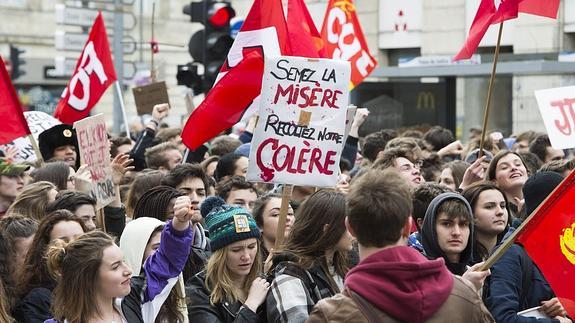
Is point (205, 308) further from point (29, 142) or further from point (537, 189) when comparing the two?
point (29, 142)

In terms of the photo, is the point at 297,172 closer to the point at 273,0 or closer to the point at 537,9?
the point at 273,0

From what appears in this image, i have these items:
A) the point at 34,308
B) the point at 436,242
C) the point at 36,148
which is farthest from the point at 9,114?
the point at 436,242

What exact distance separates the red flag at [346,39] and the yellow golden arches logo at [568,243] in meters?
8.01

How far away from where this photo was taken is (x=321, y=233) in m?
5.63

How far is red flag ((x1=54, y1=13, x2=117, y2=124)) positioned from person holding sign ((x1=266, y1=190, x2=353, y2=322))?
23.1 ft

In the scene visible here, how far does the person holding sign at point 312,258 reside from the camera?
539cm

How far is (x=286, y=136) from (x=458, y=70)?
12420mm

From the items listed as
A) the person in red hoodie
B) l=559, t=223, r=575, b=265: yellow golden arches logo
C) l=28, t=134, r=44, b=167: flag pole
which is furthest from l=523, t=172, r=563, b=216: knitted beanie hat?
l=28, t=134, r=44, b=167: flag pole

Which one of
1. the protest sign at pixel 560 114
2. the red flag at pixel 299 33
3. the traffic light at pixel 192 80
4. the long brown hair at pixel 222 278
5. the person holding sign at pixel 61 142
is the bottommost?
the long brown hair at pixel 222 278

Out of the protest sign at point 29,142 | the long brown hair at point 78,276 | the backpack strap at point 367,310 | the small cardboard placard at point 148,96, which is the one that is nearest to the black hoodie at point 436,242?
the long brown hair at point 78,276

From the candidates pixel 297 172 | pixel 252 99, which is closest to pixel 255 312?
pixel 297 172

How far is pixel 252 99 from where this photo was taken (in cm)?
809

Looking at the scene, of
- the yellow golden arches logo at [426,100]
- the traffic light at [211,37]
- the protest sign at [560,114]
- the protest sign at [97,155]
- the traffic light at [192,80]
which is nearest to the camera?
the protest sign at [97,155]

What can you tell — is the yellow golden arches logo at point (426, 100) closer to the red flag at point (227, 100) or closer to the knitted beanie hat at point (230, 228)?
the red flag at point (227, 100)
